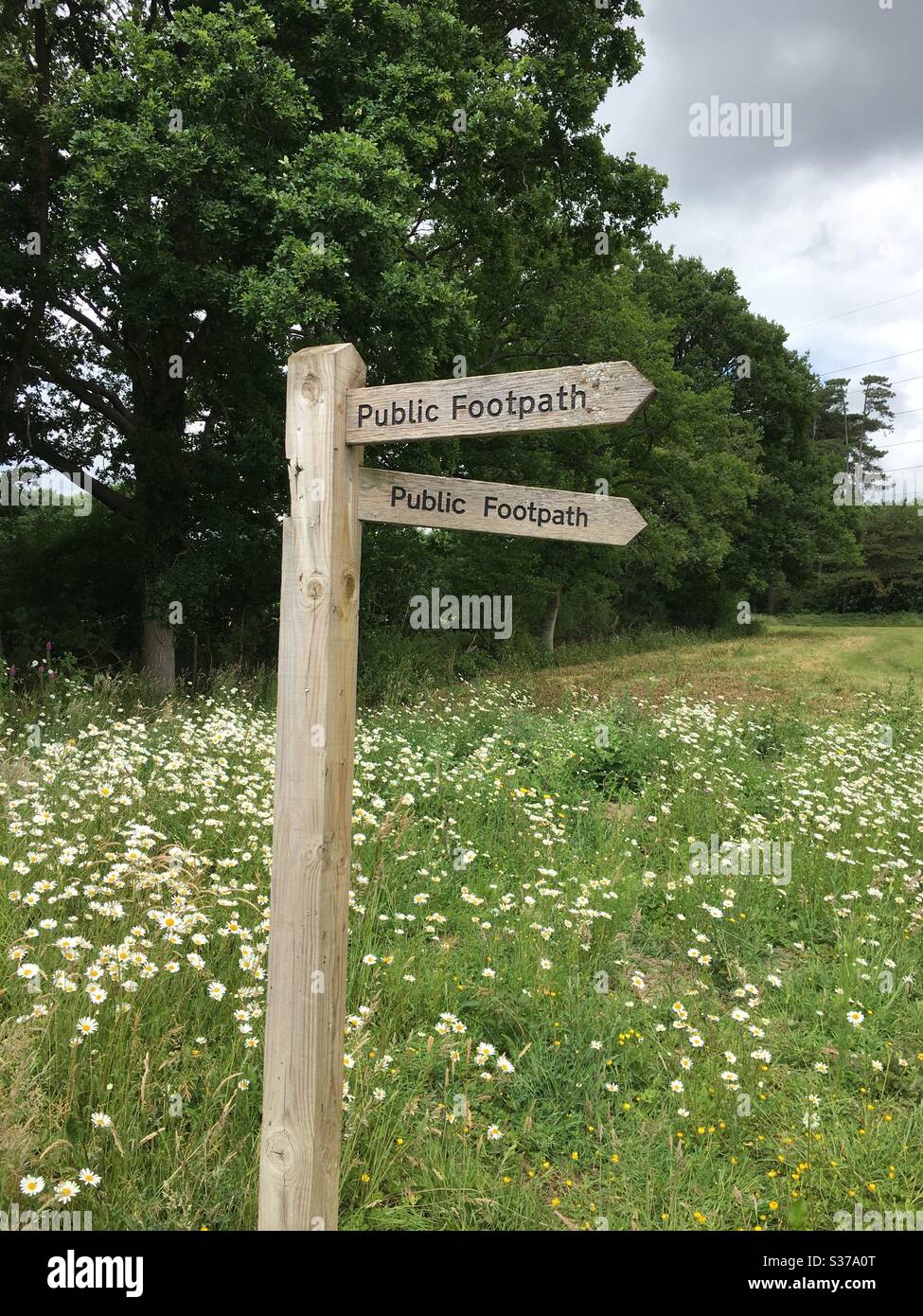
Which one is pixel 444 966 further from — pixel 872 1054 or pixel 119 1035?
pixel 872 1054

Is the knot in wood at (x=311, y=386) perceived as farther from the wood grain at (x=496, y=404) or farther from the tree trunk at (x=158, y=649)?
the tree trunk at (x=158, y=649)

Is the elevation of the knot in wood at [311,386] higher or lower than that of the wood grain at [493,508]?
higher

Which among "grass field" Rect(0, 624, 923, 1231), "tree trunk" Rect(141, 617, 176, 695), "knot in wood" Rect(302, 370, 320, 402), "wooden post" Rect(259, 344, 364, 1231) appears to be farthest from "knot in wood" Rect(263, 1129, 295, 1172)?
"tree trunk" Rect(141, 617, 176, 695)

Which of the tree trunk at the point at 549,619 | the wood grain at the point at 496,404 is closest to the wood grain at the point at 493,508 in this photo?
the wood grain at the point at 496,404

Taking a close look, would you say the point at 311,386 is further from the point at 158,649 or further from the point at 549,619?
the point at 549,619

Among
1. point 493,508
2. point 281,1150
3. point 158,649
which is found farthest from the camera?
point 158,649

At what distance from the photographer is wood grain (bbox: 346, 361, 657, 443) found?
2502 millimetres

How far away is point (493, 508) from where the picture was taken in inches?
112

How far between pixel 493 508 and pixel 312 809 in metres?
1.14

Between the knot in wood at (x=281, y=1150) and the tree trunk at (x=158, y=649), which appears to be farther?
the tree trunk at (x=158, y=649)

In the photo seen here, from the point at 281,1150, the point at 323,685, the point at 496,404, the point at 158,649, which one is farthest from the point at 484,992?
the point at 158,649

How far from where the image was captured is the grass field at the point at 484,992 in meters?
3.03

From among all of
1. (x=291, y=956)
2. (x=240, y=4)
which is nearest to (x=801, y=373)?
(x=240, y=4)

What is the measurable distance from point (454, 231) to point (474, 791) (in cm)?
993
